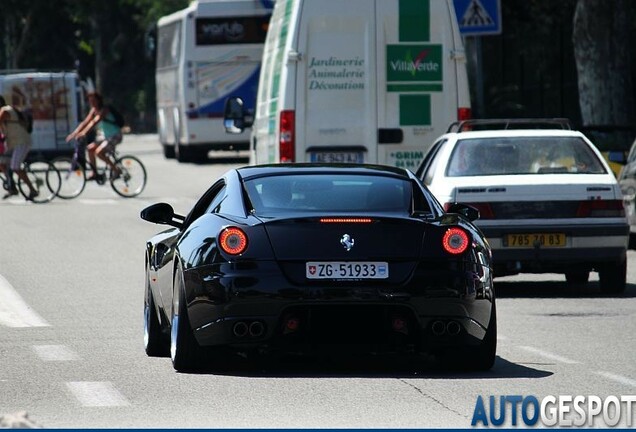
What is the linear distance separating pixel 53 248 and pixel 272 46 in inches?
140

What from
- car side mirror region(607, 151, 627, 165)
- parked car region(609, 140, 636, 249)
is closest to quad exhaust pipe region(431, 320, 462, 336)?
parked car region(609, 140, 636, 249)

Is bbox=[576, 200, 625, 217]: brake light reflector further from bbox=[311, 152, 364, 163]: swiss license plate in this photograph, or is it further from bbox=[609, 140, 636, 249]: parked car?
bbox=[311, 152, 364, 163]: swiss license plate

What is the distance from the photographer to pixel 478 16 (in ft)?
86.5

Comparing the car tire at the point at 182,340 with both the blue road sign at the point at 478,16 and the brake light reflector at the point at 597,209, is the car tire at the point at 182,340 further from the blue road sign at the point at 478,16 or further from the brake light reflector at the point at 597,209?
the blue road sign at the point at 478,16

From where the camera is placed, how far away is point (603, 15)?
29.8m

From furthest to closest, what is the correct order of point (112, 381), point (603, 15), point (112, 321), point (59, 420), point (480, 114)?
1. point (603, 15)
2. point (480, 114)
3. point (112, 321)
4. point (112, 381)
5. point (59, 420)

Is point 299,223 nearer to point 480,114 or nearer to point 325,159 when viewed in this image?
point 325,159

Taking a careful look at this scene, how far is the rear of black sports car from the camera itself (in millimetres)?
10078

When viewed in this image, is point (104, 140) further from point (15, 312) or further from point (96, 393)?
point (96, 393)

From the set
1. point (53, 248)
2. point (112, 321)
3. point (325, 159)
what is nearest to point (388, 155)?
point (325, 159)

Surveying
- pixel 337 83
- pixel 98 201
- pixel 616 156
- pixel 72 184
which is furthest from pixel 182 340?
pixel 72 184

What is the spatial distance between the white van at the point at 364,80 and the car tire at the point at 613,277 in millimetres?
5674

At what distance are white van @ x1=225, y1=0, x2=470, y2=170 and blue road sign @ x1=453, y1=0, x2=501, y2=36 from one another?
4.69m

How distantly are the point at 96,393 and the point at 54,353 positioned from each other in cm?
211
